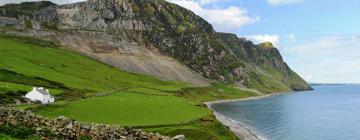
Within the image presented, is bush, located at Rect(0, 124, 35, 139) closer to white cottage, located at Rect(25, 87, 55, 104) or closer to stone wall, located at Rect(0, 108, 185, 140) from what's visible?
stone wall, located at Rect(0, 108, 185, 140)

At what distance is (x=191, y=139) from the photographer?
74.0 m

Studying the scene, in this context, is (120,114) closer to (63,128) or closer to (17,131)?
(63,128)

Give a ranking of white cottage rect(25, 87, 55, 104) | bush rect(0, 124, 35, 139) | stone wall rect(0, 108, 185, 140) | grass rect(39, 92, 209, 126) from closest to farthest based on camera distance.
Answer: bush rect(0, 124, 35, 139) < stone wall rect(0, 108, 185, 140) < grass rect(39, 92, 209, 126) < white cottage rect(25, 87, 55, 104)

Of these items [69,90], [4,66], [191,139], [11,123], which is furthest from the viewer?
[4,66]

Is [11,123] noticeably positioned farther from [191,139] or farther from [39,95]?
[39,95]

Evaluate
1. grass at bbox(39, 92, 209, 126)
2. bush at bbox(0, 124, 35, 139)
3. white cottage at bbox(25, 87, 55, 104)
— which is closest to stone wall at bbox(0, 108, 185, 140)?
bush at bbox(0, 124, 35, 139)

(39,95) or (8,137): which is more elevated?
(8,137)

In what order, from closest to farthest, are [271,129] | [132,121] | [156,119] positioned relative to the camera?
[132,121] → [156,119] → [271,129]

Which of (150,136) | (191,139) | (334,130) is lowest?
(334,130)

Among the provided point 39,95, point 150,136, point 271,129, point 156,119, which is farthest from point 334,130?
point 150,136

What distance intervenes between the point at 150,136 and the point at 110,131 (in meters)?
3.15

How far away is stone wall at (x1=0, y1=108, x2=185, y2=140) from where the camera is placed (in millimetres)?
31547

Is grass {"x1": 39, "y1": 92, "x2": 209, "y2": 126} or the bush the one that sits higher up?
the bush

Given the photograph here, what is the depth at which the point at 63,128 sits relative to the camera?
1261 inches
